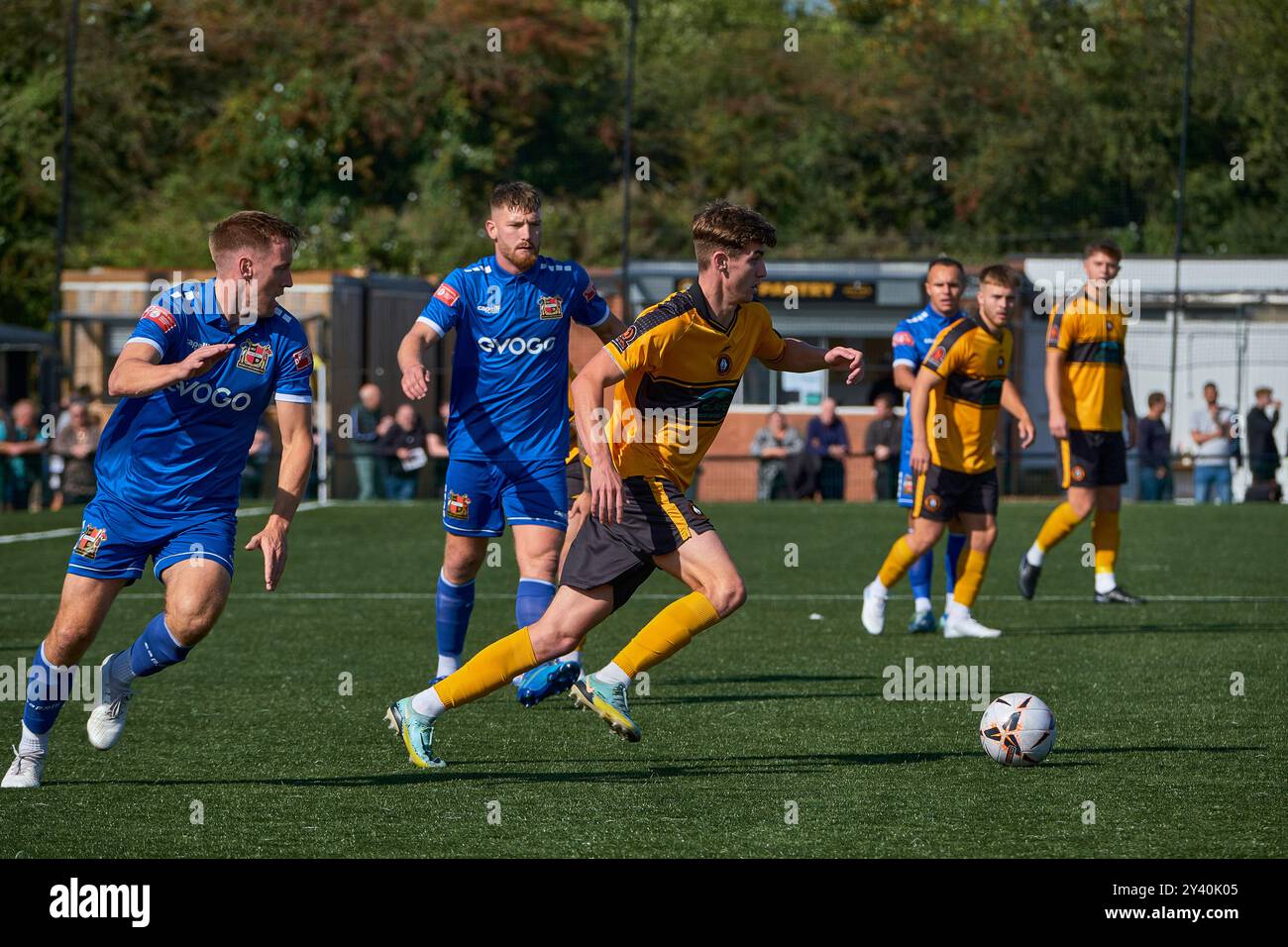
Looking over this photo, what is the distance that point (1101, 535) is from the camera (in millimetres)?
11750

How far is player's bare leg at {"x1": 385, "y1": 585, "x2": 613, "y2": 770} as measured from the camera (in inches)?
241

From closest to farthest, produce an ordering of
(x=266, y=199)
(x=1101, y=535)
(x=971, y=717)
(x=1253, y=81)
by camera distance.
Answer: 1. (x=971, y=717)
2. (x=1101, y=535)
3. (x=1253, y=81)
4. (x=266, y=199)

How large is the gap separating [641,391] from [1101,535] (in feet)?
20.6

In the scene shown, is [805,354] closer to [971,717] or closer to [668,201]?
[971,717]

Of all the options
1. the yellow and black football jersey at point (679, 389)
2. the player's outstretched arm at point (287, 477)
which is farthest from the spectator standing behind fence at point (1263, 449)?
Result: the player's outstretched arm at point (287, 477)

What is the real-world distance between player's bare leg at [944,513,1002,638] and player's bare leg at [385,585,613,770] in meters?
4.50

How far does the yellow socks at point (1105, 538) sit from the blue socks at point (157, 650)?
23.4ft

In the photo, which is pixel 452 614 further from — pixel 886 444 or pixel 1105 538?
pixel 886 444

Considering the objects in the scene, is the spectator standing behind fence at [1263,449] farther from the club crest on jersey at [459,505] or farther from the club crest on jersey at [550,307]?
the club crest on jersey at [459,505]

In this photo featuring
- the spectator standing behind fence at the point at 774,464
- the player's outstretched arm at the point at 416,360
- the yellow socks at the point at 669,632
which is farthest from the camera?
the spectator standing behind fence at the point at 774,464

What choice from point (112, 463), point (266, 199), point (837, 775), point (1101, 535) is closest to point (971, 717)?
point (837, 775)

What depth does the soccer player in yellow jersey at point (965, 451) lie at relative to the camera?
10.1 meters

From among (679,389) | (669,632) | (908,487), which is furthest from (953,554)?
(679,389)

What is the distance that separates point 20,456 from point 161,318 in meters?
17.6
